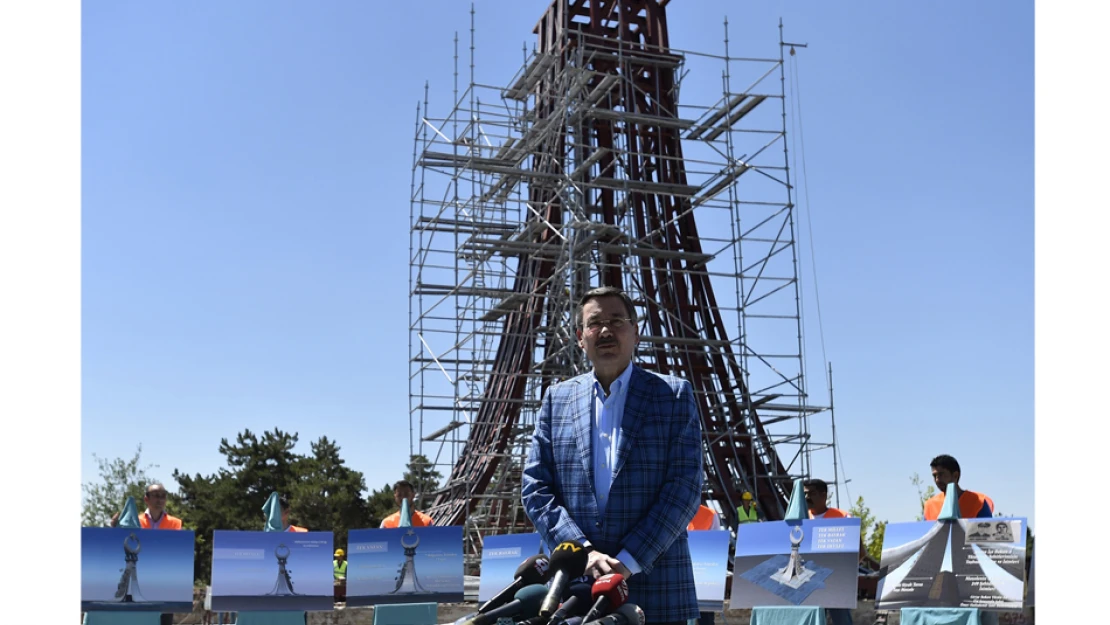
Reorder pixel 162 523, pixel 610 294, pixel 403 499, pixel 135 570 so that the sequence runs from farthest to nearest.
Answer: pixel 403 499
pixel 162 523
pixel 135 570
pixel 610 294

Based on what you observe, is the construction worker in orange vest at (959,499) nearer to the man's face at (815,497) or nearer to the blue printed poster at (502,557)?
the man's face at (815,497)

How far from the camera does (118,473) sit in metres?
44.3

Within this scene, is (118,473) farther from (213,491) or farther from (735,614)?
(735,614)

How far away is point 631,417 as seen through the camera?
12.3 feet

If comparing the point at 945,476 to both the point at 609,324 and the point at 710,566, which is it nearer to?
the point at 710,566

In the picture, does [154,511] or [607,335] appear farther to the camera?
[154,511]

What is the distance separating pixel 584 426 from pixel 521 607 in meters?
0.93

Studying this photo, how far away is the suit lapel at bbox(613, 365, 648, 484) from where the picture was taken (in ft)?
12.2

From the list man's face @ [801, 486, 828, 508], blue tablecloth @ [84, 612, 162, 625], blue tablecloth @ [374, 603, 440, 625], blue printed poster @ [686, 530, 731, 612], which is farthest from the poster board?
blue tablecloth @ [84, 612, 162, 625]

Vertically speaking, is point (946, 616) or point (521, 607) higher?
point (521, 607)

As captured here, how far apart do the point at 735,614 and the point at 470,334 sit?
17.1 metres

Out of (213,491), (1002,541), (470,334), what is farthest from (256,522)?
(1002,541)

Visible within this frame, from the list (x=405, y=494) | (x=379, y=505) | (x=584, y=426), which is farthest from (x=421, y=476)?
(x=584, y=426)

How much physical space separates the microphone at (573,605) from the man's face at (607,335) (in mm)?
828
